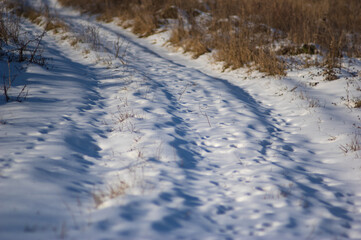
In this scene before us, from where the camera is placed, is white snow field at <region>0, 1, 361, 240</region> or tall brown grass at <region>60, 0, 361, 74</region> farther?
tall brown grass at <region>60, 0, 361, 74</region>

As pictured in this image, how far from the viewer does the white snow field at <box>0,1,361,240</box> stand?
201 centimetres

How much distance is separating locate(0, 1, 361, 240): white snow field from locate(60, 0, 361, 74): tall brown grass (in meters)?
1.53

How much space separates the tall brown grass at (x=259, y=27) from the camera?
21.8 ft

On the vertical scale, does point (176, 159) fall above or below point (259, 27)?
below

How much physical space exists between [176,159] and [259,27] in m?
6.59

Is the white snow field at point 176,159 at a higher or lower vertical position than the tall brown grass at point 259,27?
lower

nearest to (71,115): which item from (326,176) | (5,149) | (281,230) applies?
(5,149)

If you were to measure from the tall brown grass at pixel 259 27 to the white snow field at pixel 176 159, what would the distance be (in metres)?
1.53

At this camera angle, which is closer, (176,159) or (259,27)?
(176,159)

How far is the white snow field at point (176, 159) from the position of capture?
79.0 inches

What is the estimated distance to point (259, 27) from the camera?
795 cm

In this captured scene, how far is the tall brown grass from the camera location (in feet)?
21.8

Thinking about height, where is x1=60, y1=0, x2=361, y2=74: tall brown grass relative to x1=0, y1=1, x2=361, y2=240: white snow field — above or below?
above

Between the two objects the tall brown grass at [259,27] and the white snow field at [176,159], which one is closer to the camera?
the white snow field at [176,159]
